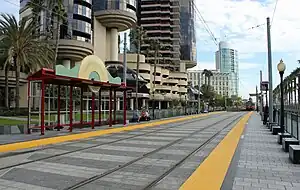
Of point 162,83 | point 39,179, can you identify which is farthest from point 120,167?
point 162,83

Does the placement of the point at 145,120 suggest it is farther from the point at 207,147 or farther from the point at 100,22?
the point at 100,22

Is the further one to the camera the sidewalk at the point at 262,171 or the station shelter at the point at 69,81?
the station shelter at the point at 69,81

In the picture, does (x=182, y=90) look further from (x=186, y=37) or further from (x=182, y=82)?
(x=186, y=37)

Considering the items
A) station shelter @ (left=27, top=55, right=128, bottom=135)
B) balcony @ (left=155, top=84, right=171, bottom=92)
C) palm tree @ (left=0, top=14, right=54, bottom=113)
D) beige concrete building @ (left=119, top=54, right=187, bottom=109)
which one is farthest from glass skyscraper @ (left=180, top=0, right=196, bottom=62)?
station shelter @ (left=27, top=55, right=128, bottom=135)

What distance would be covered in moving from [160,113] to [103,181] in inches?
1516

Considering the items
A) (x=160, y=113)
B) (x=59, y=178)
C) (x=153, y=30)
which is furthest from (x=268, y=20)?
(x=153, y=30)

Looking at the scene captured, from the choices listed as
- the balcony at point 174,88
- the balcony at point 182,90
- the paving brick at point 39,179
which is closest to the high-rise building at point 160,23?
the balcony at point 182,90

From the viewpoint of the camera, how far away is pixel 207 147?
1436 centimetres

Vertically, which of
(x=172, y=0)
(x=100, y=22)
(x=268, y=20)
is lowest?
(x=268, y=20)

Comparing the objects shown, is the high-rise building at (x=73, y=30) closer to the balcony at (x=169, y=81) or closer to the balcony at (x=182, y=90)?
the balcony at (x=169, y=81)

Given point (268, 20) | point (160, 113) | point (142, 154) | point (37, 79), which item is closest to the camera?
point (142, 154)

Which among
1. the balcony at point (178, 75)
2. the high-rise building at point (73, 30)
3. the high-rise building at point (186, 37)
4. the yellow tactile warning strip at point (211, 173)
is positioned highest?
the high-rise building at point (186, 37)

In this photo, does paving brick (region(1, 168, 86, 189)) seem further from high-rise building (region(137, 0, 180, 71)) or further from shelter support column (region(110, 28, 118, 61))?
high-rise building (region(137, 0, 180, 71))

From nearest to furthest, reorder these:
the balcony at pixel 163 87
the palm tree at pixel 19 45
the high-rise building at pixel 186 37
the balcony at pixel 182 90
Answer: the palm tree at pixel 19 45, the balcony at pixel 163 87, the balcony at pixel 182 90, the high-rise building at pixel 186 37
